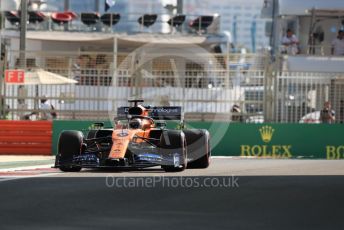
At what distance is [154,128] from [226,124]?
8274 millimetres

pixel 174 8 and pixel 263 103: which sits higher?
pixel 174 8

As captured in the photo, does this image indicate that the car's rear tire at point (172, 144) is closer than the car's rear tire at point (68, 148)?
Yes

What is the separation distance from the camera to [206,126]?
24.3 metres

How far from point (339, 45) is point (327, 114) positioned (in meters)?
7.45

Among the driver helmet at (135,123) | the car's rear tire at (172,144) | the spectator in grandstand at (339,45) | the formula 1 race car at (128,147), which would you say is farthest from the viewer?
the spectator in grandstand at (339,45)

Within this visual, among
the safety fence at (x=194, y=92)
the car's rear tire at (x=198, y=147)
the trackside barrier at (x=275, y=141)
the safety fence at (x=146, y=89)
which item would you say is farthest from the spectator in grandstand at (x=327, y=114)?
the car's rear tire at (x=198, y=147)

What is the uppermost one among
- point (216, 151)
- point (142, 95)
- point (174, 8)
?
point (174, 8)

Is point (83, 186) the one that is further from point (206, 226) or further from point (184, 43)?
point (184, 43)

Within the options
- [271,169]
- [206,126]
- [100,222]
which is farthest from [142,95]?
[100,222]

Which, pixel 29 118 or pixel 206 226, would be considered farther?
pixel 29 118

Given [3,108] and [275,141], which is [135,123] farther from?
[3,108]

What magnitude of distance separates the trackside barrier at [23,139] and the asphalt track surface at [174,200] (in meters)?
7.37

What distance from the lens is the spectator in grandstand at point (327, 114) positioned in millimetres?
25234

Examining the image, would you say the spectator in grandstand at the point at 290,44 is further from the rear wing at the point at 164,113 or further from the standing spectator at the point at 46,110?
the rear wing at the point at 164,113
